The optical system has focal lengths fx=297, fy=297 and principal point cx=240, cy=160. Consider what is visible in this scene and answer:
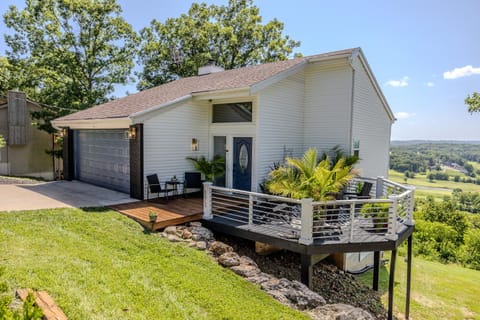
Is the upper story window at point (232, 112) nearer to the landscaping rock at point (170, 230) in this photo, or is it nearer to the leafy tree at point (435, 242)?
the landscaping rock at point (170, 230)

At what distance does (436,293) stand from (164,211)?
975cm

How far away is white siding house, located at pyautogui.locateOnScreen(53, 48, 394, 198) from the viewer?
9.55 meters

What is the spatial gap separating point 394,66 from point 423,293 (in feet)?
44.4

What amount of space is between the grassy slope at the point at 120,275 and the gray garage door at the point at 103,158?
4043 mm

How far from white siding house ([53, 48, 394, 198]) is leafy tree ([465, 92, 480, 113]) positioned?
4632 mm

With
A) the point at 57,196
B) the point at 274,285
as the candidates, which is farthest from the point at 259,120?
the point at 57,196

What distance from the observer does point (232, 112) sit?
10430 millimetres

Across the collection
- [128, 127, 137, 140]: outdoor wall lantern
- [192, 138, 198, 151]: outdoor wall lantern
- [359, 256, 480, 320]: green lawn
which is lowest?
[359, 256, 480, 320]: green lawn

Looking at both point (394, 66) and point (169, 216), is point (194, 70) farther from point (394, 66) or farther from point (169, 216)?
point (169, 216)

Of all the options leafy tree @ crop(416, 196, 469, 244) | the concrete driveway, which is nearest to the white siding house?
the concrete driveway

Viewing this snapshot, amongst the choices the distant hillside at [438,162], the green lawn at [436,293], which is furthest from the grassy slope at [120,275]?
the distant hillside at [438,162]

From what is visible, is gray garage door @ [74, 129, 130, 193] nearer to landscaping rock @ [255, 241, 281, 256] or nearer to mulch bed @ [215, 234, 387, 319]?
mulch bed @ [215, 234, 387, 319]

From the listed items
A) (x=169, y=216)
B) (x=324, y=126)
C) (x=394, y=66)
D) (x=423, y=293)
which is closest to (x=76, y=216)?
(x=169, y=216)

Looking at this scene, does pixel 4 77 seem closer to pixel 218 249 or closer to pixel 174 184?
pixel 174 184
